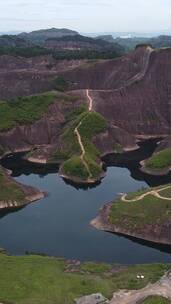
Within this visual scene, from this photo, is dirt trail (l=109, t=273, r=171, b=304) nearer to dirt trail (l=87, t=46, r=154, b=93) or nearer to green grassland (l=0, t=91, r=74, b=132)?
green grassland (l=0, t=91, r=74, b=132)

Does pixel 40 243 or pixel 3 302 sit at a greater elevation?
pixel 3 302

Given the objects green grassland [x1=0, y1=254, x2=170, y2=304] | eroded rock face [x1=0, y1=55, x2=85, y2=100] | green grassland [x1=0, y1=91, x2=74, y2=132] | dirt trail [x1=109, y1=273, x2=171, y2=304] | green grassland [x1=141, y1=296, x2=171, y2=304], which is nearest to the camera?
green grassland [x1=141, y1=296, x2=171, y2=304]

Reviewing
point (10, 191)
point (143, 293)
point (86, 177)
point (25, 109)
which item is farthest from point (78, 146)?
point (143, 293)

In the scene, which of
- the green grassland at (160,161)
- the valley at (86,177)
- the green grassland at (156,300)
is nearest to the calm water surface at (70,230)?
the valley at (86,177)

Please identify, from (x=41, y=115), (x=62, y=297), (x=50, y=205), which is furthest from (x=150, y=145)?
(x=62, y=297)

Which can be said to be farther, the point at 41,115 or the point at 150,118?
the point at 150,118

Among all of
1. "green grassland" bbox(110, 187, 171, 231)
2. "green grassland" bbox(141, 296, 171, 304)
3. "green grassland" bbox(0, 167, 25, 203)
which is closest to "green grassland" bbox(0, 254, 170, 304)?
"green grassland" bbox(141, 296, 171, 304)

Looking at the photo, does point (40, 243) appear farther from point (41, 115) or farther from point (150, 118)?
point (150, 118)

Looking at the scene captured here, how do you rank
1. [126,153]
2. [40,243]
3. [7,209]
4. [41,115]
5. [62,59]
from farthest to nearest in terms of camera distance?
[62,59], [41,115], [126,153], [7,209], [40,243]

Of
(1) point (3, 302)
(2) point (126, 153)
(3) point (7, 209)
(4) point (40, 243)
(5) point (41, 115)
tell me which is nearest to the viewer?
(1) point (3, 302)
